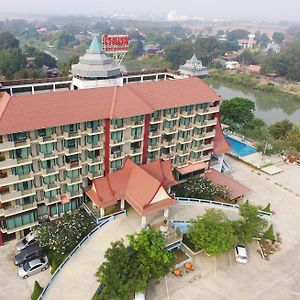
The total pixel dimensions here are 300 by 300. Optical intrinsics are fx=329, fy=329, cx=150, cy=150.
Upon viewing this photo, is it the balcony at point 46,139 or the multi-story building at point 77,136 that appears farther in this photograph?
the balcony at point 46,139

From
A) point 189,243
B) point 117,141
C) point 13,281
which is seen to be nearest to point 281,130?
point 189,243

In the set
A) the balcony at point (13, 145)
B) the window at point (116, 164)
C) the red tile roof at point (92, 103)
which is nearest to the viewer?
the balcony at point (13, 145)

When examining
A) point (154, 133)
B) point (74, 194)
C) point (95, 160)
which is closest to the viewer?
point (95, 160)

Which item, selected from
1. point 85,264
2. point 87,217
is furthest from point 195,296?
point 87,217

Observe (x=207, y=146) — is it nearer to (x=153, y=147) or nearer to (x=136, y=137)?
(x=153, y=147)

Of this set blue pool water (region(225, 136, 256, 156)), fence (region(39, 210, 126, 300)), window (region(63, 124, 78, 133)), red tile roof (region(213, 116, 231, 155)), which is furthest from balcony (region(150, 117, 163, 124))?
→ blue pool water (region(225, 136, 256, 156))

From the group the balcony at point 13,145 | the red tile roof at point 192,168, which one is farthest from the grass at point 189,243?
the balcony at point 13,145

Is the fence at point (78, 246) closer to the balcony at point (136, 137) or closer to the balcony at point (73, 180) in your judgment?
the balcony at point (73, 180)
